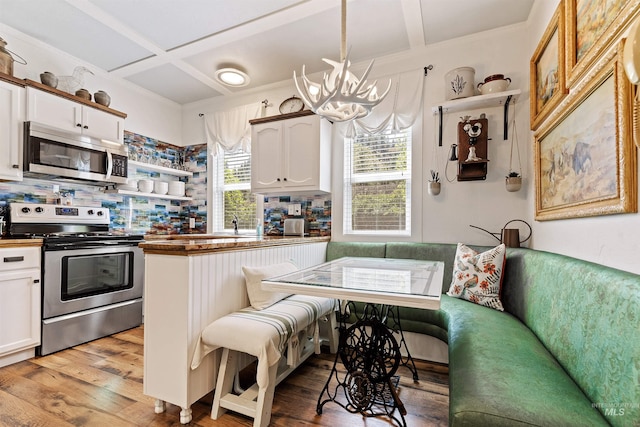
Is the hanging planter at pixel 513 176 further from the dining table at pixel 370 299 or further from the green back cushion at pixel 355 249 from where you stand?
the green back cushion at pixel 355 249

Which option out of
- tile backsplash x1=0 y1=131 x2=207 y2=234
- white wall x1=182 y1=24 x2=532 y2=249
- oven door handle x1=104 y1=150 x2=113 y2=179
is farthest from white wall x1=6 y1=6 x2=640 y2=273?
tile backsplash x1=0 y1=131 x2=207 y2=234

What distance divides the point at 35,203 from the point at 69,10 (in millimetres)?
1741

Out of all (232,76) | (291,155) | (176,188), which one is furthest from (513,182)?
(176,188)

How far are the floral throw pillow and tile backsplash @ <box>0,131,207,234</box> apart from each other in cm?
325

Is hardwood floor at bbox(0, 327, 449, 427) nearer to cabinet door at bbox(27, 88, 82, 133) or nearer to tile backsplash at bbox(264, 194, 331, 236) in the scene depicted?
tile backsplash at bbox(264, 194, 331, 236)

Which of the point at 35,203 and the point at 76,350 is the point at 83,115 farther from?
the point at 76,350

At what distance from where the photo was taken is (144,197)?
12.3 feet

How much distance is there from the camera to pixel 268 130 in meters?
3.22

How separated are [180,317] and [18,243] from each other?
1704 mm

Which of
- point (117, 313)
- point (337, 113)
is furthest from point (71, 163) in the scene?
point (337, 113)

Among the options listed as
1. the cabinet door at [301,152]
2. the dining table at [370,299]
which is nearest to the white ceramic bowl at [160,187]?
the cabinet door at [301,152]

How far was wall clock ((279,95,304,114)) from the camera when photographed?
3307mm

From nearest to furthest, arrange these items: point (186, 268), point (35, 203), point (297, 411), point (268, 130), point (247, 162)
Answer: point (186, 268), point (297, 411), point (35, 203), point (268, 130), point (247, 162)

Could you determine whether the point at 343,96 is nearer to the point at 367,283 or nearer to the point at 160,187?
the point at 367,283
